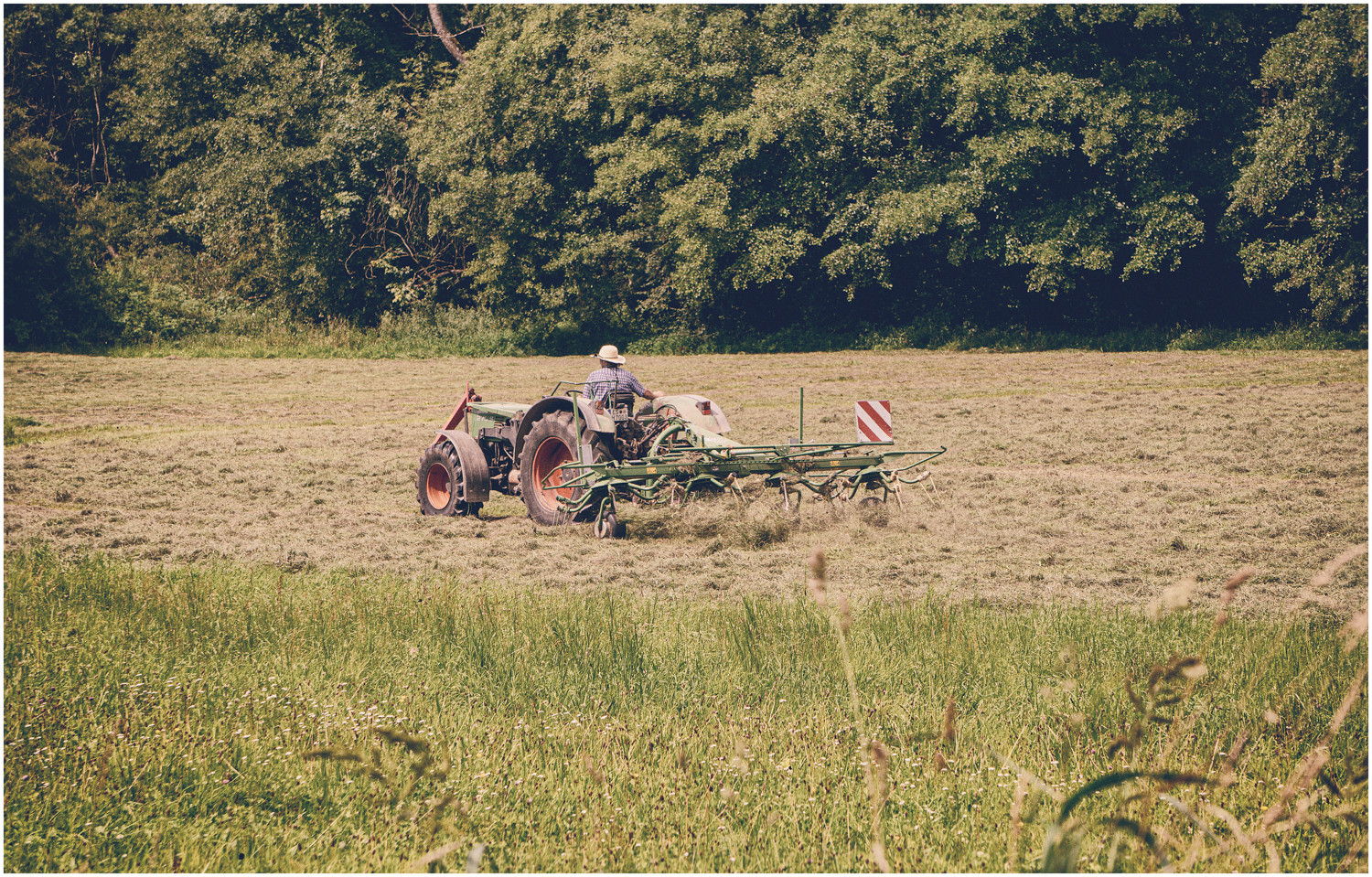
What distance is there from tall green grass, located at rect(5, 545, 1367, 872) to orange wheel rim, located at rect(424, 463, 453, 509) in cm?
428

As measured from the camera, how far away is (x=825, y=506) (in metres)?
9.28

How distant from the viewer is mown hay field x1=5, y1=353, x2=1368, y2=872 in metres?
3.11

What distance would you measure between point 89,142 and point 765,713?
41.3 metres

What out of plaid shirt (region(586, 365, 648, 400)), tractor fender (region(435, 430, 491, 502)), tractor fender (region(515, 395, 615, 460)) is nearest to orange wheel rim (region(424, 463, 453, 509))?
tractor fender (region(435, 430, 491, 502))

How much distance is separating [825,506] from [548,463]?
8.10ft

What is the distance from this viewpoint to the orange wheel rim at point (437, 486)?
10.5 metres

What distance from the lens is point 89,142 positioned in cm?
3847

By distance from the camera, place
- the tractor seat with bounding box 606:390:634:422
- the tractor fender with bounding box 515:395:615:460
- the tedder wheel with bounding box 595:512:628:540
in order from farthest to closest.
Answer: the tractor seat with bounding box 606:390:634:422 → the tractor fender with bounding box 515:395:615:460 → the tedder wheel with bounding box 595:512:628:540

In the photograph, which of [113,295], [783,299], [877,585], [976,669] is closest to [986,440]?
[877,585]

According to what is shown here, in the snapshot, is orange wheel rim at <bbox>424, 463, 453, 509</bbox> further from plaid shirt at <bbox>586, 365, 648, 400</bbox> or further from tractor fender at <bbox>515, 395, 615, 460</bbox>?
plaid shirt at <bbox>586, 365, 648, 400</bbox>

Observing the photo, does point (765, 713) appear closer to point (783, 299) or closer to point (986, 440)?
point (986, 440)

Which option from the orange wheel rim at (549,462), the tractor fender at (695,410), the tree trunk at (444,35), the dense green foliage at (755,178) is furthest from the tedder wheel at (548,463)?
the tree trunk at (444,35)

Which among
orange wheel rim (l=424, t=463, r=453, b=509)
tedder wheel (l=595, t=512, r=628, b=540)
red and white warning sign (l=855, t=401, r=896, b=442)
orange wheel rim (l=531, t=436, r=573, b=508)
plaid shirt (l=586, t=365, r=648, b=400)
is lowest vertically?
tedder wheel (l=595, t=512, r=628, b=540)

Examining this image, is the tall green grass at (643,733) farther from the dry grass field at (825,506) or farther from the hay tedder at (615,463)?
the hay tedder at (615,463)
